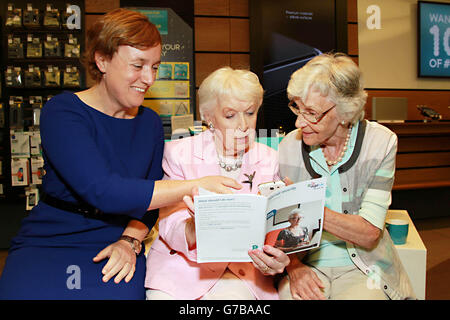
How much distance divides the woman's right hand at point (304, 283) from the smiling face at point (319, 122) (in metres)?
0.48

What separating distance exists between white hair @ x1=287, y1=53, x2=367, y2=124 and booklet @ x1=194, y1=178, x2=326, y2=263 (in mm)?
464

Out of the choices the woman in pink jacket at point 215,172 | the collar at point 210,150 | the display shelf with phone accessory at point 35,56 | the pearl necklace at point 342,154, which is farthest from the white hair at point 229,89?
the display shelf with phone accessory at point 35,56

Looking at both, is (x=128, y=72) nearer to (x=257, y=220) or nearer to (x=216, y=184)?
(x=216, y=184)

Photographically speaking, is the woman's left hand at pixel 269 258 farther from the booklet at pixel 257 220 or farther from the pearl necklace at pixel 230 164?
the pearl necklace at pixel 230 164

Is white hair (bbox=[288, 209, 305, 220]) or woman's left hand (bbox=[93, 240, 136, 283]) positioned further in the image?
woman's left hand (bbox=[93, 240, 136, 283])

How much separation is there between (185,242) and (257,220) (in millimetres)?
372

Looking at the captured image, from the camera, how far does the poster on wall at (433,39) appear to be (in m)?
1.54

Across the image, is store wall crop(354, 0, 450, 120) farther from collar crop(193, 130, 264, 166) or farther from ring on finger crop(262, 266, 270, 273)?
ring on finger crop(262, 266, 270, 273)

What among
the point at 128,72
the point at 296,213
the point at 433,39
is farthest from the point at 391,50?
the point at 128,72

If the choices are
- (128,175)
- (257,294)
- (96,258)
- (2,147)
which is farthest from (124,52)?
(2,147)

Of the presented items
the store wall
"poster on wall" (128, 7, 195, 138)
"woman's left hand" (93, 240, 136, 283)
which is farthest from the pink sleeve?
the store wall

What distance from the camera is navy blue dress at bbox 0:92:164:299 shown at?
106 cm

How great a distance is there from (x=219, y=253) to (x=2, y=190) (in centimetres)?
293

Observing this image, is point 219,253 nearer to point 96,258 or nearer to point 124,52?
point 96,258
